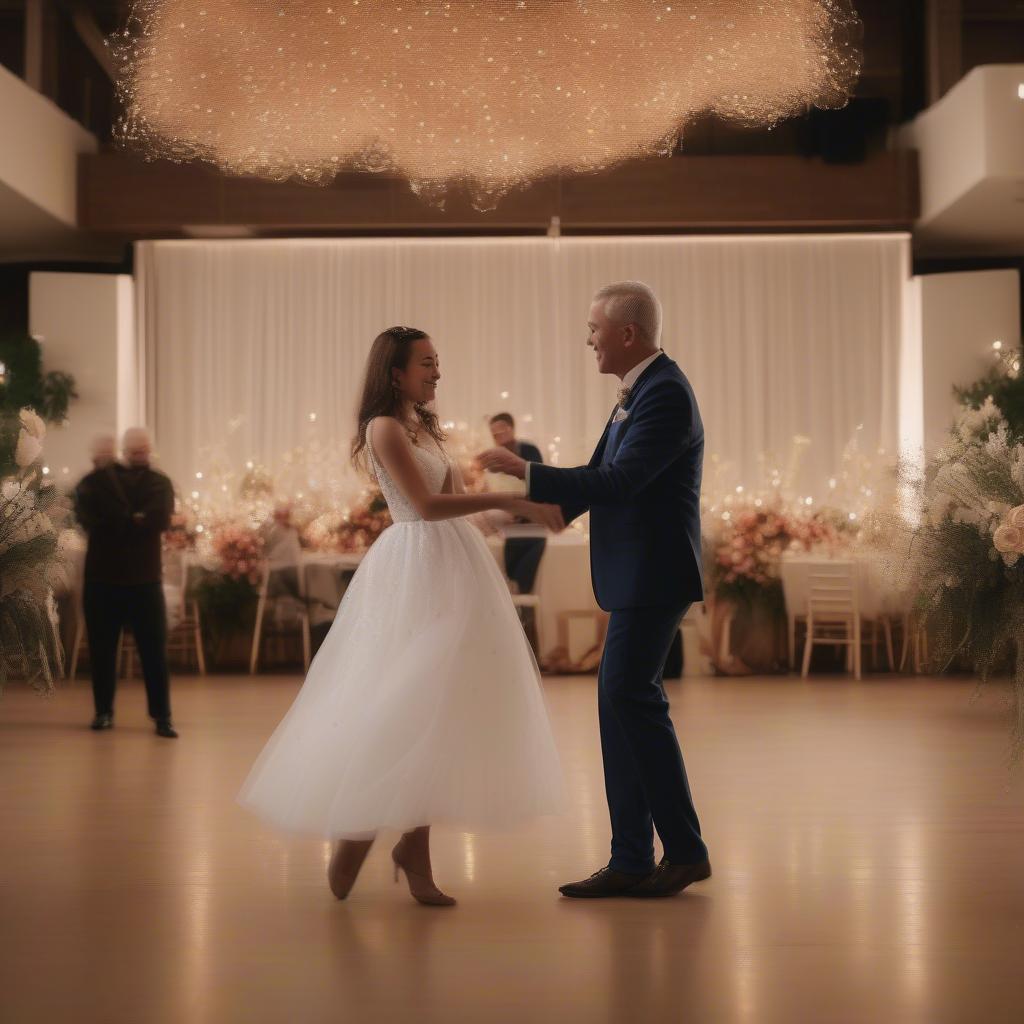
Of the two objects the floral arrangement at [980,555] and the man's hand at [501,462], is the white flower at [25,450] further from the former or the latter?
the floral arrangement at [980,555]

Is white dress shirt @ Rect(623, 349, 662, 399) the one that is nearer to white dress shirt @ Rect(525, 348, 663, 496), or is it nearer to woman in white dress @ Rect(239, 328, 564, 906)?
white dress shirt @ Rect(525, 348, 663, 496)

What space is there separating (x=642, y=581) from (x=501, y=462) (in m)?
0.54

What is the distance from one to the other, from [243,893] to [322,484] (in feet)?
29.4

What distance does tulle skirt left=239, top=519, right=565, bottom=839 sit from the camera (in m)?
3.80

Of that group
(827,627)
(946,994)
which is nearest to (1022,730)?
(946,994)

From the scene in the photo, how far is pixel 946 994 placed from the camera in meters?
3.12

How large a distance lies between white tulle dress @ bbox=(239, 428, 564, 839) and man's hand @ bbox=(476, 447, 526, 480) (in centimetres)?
29

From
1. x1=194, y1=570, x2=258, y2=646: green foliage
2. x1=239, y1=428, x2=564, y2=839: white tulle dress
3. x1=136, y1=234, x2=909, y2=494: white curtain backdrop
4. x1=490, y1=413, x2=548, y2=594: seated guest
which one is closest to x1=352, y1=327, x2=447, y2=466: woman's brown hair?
x1=239, y1=428, x2=564, y2=839: white tulle dress

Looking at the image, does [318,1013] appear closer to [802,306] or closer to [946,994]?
[946,994]

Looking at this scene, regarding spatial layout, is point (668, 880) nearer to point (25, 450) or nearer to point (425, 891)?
point (425, 891)

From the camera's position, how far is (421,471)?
163 inches

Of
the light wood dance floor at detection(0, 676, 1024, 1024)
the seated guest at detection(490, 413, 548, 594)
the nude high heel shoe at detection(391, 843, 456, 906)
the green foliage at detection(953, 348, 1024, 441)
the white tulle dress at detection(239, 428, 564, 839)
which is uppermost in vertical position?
the green foliage at detection(953, 348, 1024, 441)

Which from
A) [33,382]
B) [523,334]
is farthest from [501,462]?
[523,334]

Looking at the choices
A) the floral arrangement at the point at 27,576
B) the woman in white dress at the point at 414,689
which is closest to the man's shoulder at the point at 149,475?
the floral arrangement at the point at 27,576
